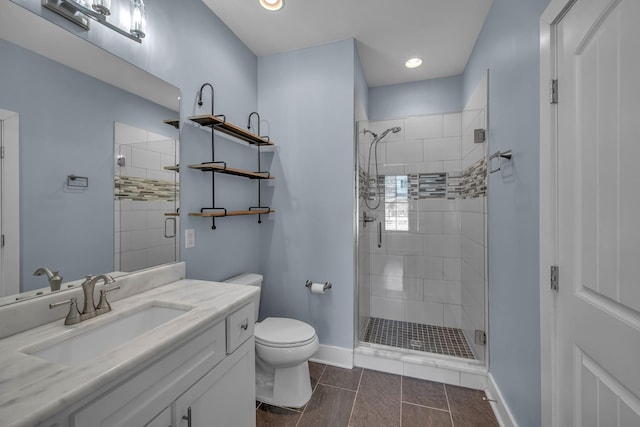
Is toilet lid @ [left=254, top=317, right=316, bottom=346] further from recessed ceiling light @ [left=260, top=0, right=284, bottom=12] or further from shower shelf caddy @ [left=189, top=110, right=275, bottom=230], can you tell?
recessed ceiling light @ [left=260, top=0, right=284, bottom=12]

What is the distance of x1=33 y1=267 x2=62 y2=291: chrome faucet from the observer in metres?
1.01

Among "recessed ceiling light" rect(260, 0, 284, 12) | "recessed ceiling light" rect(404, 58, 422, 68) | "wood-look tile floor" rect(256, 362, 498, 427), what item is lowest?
"wood-look tile floor" rect(256, 362, 498, 427)

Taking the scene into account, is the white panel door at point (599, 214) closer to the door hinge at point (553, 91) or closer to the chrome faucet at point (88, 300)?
the door hinge at point (553, 91)

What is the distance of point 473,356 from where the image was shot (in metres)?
2.14

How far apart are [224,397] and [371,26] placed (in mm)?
2536

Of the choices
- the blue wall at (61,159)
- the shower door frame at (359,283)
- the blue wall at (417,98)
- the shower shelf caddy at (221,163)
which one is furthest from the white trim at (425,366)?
the blue wall at (417,98)

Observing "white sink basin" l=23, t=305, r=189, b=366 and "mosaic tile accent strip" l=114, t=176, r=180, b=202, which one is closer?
"white sink basin" l=23, t=305, r=189, b=366

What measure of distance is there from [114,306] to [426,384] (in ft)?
6.70

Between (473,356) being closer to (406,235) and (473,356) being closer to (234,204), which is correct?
(406,235)

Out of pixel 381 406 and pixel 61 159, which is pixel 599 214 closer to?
pixel 381 406

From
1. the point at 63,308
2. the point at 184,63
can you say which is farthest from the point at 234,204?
the point at 63,308

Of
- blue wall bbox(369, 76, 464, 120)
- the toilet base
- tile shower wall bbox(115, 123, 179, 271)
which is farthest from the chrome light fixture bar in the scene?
blue wall bbox(369, 76, 464, 120)

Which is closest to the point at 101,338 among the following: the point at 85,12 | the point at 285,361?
the point at 285,361

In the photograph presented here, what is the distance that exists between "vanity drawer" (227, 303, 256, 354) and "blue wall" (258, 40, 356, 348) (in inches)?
38.4
